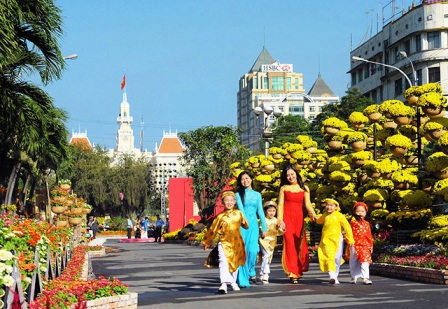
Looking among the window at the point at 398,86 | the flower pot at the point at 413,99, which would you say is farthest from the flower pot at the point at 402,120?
the window at the point at 398,86

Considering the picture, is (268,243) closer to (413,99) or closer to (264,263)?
(264,263)

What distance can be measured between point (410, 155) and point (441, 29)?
50072 millimetres

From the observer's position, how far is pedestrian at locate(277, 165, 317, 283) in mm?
15719

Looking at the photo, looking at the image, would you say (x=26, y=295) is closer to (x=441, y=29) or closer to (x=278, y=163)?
(x=278, y=163)

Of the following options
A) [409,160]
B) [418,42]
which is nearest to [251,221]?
[409,160]

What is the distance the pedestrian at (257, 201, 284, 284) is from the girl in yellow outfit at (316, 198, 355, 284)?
76cm

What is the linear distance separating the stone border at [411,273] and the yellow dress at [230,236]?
340cm

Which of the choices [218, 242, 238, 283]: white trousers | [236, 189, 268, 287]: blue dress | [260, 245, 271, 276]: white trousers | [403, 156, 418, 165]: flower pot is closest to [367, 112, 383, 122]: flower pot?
[403, 156, 418, 165]: flower pot

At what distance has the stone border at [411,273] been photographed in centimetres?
1527

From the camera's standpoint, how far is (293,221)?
623 inches

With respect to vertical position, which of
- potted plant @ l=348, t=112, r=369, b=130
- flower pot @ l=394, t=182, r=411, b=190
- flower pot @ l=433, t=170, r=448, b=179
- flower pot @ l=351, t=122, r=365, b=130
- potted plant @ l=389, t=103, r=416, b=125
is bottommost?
flower pot @ l=394, t=182, r=411, b=190

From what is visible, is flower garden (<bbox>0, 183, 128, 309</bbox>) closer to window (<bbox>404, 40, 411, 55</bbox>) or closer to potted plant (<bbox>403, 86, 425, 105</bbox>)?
potted plant (<bbox>403, 86, 425, 105</bbox>)

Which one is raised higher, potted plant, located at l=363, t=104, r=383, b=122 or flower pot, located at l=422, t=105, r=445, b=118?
potted plant, located at l=363, t=104, r=383, b=122

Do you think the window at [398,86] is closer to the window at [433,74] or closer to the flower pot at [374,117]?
the window at [433,74]
